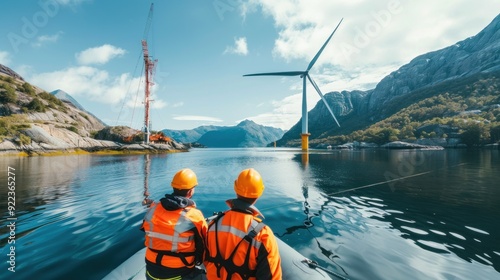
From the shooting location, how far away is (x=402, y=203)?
16.1 metres

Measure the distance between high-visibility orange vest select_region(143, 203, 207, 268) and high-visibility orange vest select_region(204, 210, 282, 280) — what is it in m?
0.73

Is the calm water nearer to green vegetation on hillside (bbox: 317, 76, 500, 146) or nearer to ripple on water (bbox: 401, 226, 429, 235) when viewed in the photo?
ripple on water (bbox: 401, 226, 429, 235)

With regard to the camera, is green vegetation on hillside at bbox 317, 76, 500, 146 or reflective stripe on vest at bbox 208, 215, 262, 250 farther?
green vegetation on hillside at bbox 317, 76, 500, 146

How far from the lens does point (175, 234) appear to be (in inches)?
156

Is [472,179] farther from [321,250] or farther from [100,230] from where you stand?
[100,230]

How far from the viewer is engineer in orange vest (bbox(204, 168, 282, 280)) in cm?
327

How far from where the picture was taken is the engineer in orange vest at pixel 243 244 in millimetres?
3273

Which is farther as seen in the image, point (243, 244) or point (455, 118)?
point (455, 118)

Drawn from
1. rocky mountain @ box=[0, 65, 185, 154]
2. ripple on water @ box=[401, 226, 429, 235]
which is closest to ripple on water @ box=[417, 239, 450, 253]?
ripple on water @ box=[401, 226, 429, 235]

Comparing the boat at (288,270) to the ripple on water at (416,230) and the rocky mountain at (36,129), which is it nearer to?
the ripple on water at (416,230)

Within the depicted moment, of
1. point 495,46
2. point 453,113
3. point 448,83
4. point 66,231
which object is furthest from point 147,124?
point 495,46

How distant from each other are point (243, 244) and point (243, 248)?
0.07 m

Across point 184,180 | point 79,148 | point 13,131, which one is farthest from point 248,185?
point 79,148

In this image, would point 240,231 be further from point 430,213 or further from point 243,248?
point 430,213
